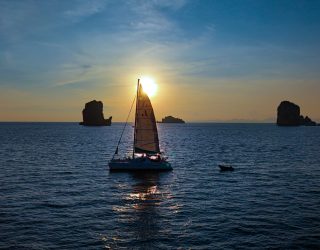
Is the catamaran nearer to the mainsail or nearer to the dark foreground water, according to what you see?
the mainsail

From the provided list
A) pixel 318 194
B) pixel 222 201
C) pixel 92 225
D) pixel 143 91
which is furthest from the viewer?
pixel 143 91

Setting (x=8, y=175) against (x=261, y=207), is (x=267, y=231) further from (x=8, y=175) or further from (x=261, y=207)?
(x=8, y=175)

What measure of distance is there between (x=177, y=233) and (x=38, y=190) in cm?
2369

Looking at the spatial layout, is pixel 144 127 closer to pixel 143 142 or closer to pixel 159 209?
pixel 143 142

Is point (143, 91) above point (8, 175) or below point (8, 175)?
above

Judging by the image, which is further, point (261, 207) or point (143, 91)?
point (143, 91)

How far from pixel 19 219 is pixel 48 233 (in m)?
5.51

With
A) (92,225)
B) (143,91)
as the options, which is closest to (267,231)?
(92,225)

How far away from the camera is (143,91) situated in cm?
6128

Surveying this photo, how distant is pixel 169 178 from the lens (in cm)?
5719

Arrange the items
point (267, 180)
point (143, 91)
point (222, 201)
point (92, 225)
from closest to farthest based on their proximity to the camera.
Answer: point (92, 225)
point (222, 201)
point (267, 180)
point (143, 91)

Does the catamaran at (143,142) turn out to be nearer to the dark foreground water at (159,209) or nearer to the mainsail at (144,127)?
the mainsail at (144,127)

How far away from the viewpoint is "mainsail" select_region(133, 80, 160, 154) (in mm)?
61688

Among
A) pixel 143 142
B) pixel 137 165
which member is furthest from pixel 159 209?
pixel 143 142
